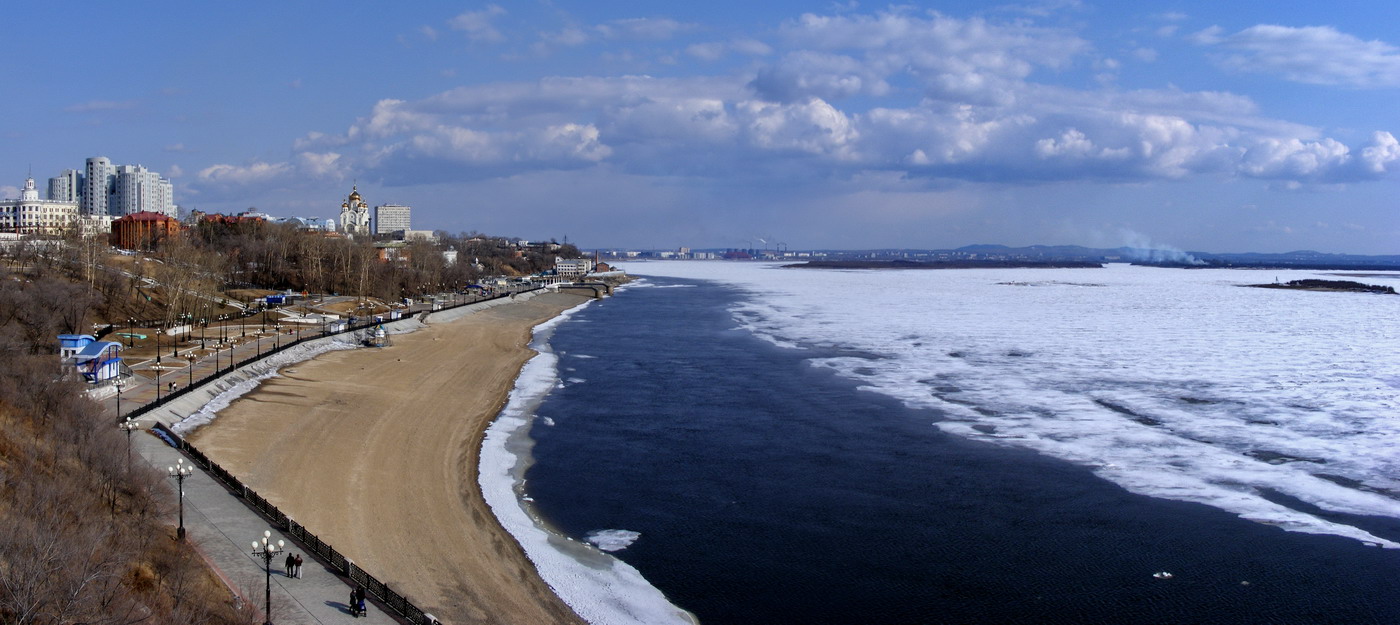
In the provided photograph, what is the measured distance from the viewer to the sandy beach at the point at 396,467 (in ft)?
55.0

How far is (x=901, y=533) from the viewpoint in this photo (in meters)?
19.4

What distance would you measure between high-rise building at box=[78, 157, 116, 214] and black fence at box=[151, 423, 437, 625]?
16869 centimetres

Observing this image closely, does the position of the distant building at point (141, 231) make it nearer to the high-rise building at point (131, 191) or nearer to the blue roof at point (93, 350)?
the blue roof at point (93, 350)

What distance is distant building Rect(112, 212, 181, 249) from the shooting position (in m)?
84.8

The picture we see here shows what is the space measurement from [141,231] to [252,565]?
82.5 m

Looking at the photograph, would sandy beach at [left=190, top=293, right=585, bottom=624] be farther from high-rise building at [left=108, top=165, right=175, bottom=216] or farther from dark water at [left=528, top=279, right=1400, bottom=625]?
high-rise building at [left=108, top=165, right=175, bottom=216]

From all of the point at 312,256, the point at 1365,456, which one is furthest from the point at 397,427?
the point at 312,256

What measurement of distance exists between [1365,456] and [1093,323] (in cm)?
3968

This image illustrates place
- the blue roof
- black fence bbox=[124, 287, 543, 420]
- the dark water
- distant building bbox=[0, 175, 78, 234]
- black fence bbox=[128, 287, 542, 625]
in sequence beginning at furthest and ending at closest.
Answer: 1. distant building bbox=[0, 175, 78, 234]
2. the blue roof
3. black fence bbox=[124, 287, 543, 420]
4. the dark water
5. black fence bbox=[128, 287, 542, 625]

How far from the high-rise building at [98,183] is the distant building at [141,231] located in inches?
3475

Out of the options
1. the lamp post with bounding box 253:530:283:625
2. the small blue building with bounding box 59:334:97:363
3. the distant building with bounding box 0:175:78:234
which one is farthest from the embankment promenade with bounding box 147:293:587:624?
the distant building with bounding box 0:175:78:234

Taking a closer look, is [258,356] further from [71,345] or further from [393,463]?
[393,463]

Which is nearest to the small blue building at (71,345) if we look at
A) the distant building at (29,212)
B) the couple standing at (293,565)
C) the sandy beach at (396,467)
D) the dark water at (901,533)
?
the sandy beach at (396,467)

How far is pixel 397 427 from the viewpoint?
94.2 ft
